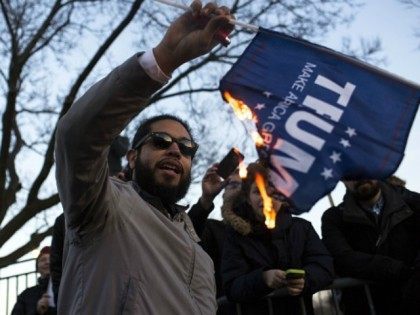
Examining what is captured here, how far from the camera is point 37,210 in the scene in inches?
451

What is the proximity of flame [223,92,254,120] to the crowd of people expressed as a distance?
259mm

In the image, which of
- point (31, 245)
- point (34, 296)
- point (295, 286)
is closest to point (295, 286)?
point (295, 286)

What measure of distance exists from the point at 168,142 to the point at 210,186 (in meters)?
1.21

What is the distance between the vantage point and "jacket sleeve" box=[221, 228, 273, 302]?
3342mm

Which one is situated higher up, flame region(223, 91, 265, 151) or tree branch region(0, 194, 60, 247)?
flame region(223, 91, 265, 151)

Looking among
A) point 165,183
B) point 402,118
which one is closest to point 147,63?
point 165,183

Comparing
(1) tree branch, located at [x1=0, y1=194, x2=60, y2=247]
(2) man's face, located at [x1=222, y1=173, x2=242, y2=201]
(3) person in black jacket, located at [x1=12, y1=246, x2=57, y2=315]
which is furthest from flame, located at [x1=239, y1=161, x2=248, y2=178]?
(1) tree branch, located at [x1=0, y1=194, x2=60, y2=247]

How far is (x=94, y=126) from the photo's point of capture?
162cm

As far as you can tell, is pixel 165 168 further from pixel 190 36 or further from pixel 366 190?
pixel 366 190

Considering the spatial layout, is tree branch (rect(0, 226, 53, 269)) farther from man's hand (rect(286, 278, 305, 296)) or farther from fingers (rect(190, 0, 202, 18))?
fingers (rect(190, 0, 202, 18))

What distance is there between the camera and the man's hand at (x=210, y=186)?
366 centimetres

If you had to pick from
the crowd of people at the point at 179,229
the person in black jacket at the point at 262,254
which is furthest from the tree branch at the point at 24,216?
the person in black jacket at the point at 262,254

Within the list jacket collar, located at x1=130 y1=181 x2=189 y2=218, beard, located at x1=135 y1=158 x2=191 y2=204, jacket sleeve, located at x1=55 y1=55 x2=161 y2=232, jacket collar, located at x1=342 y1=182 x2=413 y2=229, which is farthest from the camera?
jacket collar, located at x1=342 y1=182 x2=413 y2=229

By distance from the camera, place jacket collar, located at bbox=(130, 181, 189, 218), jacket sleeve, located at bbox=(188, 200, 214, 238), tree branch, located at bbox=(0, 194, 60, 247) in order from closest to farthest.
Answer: jacket collar, located at bbox=(130, 181, 189, 218), jacket sleeve, located at bbox=(188, 200, 214, 238), tree branch, located at bbox=(0, 194, 60, 247)
